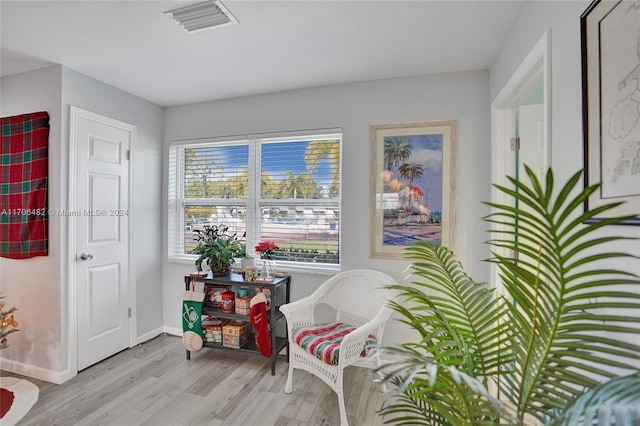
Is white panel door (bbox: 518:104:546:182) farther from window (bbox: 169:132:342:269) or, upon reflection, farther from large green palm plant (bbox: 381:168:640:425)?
window (bbox: 169:132:342:269)

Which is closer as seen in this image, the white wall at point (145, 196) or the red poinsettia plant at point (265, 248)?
the red poinsettia plant at point (265, 248)

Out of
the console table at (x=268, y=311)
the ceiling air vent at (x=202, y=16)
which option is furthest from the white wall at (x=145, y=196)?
the ceiling air vent at (x=202, y=16)

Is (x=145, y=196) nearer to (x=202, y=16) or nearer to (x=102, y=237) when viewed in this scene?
(x=102, y=237)

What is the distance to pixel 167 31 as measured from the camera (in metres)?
1.98

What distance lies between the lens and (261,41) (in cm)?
208

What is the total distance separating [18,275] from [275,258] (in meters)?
2.15

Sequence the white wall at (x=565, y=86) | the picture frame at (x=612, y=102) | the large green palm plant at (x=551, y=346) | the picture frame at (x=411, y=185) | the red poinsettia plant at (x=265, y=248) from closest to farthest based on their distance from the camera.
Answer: the large green palm plant at (x=551, y=346)
the picture frame at (x=612, y=102)
the white wall at (x=565, y=86)
the picture frame at (x=411, y=185)
the red poinsettia plant at (x=265, y=248)

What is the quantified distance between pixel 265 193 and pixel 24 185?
1961 mm

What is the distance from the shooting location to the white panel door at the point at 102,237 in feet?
8.50

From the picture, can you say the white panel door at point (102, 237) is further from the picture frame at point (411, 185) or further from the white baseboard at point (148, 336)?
the picture frame at point (411, 185)

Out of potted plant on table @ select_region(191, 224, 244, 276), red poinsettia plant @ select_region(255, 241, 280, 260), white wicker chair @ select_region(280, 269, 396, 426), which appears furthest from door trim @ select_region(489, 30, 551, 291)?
potted plant on table @ select_region(191, 224, 244, 276)

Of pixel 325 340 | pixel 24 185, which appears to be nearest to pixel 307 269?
pixel 325 340

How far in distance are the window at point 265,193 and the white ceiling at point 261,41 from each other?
638 millimetres

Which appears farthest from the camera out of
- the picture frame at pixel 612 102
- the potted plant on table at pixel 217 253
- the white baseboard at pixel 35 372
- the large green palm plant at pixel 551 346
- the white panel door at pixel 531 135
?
the potted plant on table at pixel 217 253
